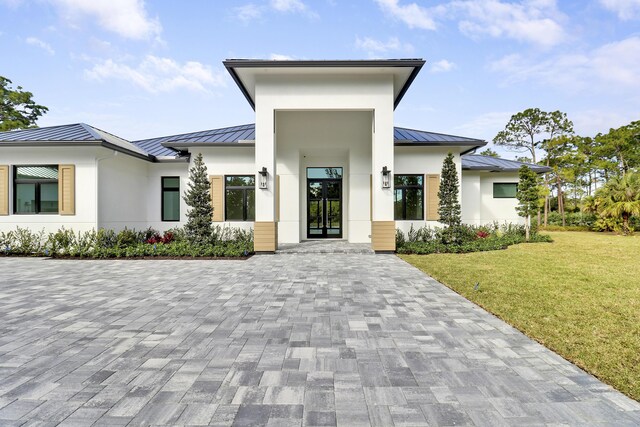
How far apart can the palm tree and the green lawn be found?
9.64 metres

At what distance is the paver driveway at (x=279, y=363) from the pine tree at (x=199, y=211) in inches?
198

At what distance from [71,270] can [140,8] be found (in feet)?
30.1

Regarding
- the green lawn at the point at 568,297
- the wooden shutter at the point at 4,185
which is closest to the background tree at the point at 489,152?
the green lawn at the point at 568,297

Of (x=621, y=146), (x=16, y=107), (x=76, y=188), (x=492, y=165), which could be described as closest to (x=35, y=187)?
(x=76, y=188)

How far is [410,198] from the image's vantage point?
13242 mm

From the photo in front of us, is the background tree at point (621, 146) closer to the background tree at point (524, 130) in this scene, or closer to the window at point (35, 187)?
the background tree at point (524, 130)

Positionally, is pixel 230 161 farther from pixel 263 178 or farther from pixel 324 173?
pixel 324 173

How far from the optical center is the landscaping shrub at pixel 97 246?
979cm

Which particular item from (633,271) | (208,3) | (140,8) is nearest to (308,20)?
(208,3)

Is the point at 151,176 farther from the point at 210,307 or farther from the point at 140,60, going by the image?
the point at 210,307

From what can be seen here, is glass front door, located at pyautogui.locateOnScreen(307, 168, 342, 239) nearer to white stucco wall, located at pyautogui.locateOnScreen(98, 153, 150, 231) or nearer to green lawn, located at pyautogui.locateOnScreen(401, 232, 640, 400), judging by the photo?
green lawn, located at pyautogui.locateOnScreen(401, 232, 640, 400)

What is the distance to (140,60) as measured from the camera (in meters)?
13.8

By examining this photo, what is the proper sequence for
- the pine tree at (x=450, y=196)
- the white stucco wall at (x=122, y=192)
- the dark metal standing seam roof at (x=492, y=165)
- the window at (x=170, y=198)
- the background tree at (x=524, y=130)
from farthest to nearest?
the background tree at (x=524, y=130), the dark metal standing seam roof at (x=492, y=165), the window at (x=170, y=198), the pine tree at (x=450, y=196), the white stucco wall at (x=122, y=192)

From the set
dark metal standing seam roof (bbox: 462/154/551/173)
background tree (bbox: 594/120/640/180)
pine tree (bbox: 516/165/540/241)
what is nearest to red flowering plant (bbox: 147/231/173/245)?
dark metal standing seam roof (bbox: 462/154/551/173)
